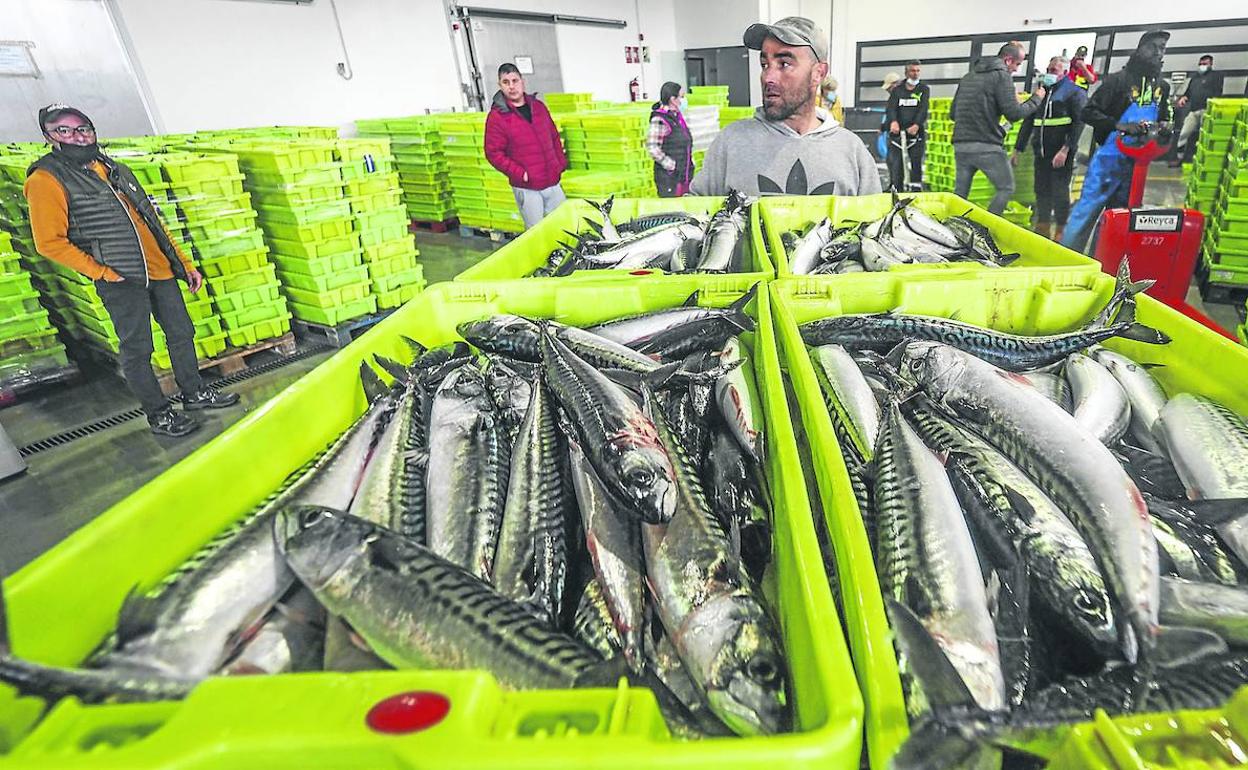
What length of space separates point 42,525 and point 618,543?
3716 mm

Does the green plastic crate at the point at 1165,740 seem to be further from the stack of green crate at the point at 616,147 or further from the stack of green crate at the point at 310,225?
the stack of green crate at the point at 616,147

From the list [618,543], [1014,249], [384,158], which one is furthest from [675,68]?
[618,543]

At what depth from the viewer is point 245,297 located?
4773 millimetres

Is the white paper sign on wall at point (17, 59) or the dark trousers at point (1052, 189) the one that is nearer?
the white paper sign on wall at point (17, 59)

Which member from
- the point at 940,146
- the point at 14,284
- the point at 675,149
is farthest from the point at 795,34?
the point at 940,146

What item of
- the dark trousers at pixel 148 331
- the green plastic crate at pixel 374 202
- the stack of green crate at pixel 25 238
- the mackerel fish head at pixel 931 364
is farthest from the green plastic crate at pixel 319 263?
the mackerel fish head at pixel 931 364

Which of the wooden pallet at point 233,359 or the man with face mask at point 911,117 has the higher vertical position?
the man with face mask at point 911,117

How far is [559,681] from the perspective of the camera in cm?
91

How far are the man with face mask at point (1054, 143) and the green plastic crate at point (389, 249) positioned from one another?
289 inches

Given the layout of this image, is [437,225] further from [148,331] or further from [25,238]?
[148,331]

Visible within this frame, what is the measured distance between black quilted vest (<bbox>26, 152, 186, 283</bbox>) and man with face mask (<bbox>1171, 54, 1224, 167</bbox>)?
16.3 metres

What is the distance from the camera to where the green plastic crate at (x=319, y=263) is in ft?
16.4

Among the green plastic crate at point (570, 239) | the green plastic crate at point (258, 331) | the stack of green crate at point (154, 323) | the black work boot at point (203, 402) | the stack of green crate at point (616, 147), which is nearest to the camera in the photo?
the green plastic crate at point (570, 239)

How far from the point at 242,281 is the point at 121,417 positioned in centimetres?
133
